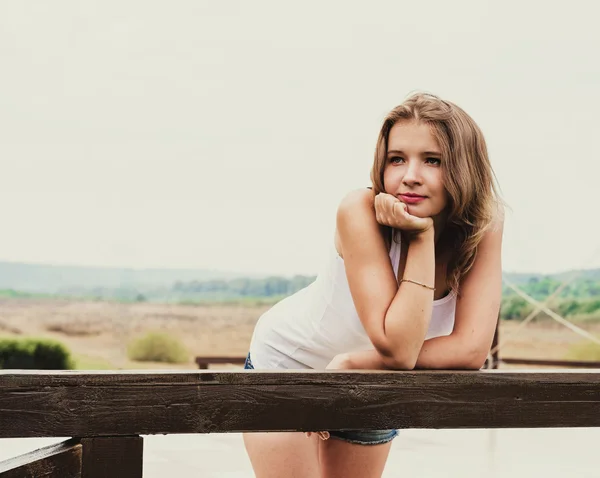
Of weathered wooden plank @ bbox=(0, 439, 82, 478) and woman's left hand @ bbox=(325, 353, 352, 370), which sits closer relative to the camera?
weathered wooden plank @ bbox=(0, 439, 82, 478)

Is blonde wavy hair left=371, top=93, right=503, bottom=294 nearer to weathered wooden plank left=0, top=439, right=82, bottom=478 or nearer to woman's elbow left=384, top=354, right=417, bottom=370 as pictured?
woman's elbow left=384, top=354, right=417, bottom=370

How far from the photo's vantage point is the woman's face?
1.58 metres

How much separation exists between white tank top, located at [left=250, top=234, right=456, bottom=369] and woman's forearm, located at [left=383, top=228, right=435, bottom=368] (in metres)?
0.10

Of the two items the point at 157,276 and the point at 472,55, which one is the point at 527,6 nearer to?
the point at 472,55

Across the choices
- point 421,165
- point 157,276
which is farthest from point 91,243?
point 421,165

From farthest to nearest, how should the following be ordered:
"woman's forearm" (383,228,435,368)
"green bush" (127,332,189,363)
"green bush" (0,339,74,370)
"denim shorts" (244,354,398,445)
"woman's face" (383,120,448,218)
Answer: "green bush" (127,332,189,363)
"green bush" (0,339,74,370)
"denim shorts" (244,354,398,445)
"woman's face" (383,120,448,218)
"woman's forearm" (383,228,435,368)

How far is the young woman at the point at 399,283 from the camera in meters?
1.53

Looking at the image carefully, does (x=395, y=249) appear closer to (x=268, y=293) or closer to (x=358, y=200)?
(x=358, y=200)

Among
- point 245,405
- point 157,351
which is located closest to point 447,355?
point 245,405

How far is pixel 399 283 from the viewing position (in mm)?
1641

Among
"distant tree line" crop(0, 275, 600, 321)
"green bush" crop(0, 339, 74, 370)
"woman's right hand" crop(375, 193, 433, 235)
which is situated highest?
"woman's right hand" crop(375, 193, 433, 235)

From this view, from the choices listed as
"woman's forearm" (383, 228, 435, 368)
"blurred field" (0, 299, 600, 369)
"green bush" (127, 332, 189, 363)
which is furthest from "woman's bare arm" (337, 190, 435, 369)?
"blurred field" (0, 299, 600, 369)

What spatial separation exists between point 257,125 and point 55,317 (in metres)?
7.76

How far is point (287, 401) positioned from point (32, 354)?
Answer: 9.98m
